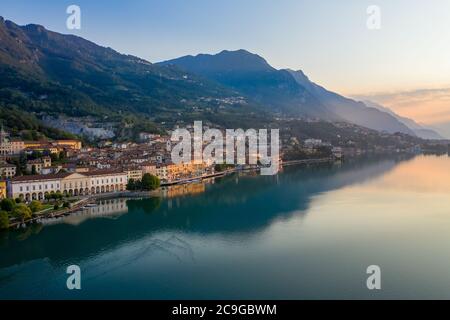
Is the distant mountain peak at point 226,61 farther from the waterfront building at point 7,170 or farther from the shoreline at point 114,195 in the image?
the waterfront building at point 7,170

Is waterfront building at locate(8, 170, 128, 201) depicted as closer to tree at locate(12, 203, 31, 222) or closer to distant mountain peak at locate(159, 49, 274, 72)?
tree at locate(12, 203, 31, 222)

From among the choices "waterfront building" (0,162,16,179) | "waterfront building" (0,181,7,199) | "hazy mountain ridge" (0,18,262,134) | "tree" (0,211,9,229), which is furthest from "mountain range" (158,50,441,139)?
"tree" (0,211,9,229)

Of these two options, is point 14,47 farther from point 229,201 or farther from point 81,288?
point 81,288

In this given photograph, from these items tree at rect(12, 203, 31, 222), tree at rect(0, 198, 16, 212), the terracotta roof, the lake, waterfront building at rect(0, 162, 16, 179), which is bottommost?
the lake

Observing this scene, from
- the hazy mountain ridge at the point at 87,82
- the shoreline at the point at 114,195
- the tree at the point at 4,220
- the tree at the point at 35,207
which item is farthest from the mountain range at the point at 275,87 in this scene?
the tree at the point at 4,220

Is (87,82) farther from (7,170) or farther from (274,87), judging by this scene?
(274,87)

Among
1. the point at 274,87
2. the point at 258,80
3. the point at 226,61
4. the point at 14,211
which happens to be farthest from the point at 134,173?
the point at 226,61
